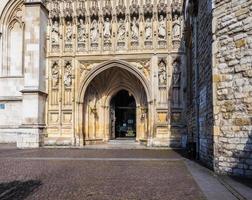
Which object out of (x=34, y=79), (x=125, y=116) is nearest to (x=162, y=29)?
(x=125, y=116)

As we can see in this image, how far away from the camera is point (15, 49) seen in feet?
80.6

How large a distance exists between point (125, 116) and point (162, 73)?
538 centimetres

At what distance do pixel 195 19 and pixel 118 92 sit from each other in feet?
34.8

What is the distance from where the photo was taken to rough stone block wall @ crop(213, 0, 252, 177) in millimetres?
9008

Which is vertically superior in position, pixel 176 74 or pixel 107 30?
pixel 107 30

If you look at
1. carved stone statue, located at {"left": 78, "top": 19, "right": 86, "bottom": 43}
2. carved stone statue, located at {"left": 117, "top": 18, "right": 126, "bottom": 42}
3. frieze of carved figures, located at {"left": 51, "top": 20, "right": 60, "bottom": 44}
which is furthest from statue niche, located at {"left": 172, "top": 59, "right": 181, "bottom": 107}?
frieze of carved figures, located at {"left": 51, "top": 20, "right": 60, "bottom": 44}

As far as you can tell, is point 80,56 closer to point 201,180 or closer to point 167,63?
point 167,63

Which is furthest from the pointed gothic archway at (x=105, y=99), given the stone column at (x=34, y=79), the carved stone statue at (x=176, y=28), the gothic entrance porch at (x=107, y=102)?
the carved stone statue at (x=176, y=28)

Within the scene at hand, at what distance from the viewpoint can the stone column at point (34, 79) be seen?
20.7 m

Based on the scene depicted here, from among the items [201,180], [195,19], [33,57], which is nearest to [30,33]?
[33,57]

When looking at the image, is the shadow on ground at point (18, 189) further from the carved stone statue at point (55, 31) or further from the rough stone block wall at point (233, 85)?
the carved stone statue at point (55, 31)

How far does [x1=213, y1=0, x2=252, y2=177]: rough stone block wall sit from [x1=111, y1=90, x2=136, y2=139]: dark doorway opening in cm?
1570

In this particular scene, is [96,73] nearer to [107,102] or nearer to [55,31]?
[107,102]

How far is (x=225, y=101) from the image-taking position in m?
9.60
